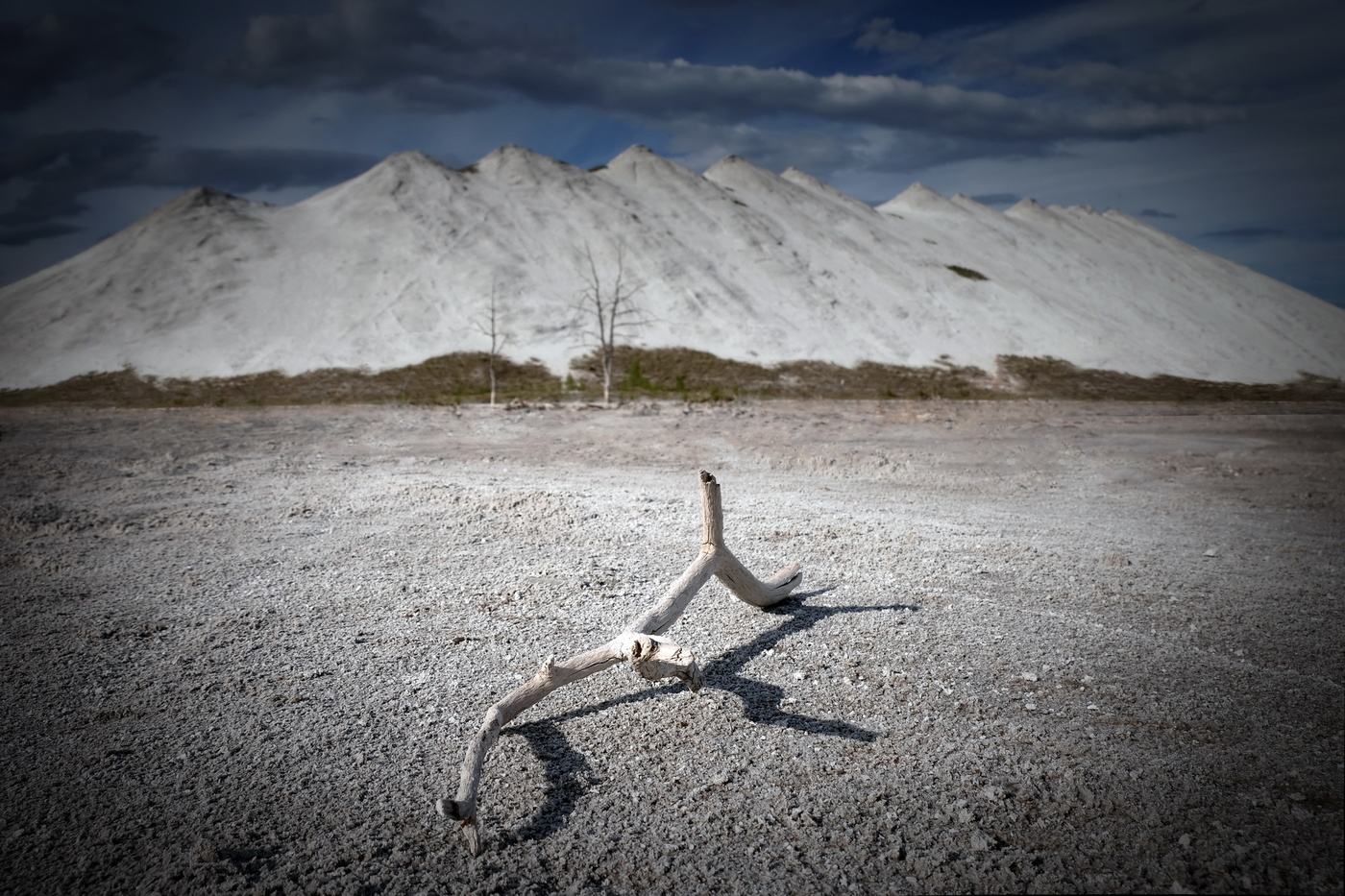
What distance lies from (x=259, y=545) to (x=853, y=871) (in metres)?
8.33

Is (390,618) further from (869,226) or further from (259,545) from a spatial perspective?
(869,226)

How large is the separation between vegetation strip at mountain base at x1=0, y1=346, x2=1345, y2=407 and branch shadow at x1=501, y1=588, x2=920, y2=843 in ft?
95.3

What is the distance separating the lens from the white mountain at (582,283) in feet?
173

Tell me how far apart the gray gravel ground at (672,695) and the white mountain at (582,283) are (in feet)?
147

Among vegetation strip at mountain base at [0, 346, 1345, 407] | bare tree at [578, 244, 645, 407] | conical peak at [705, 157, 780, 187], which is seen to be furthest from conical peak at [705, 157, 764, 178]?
vegetation strip at mountain base at [0, 346, 1345, 407]

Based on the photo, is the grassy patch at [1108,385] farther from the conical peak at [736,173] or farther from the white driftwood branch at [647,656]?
the white driftwood branch at [647,656]

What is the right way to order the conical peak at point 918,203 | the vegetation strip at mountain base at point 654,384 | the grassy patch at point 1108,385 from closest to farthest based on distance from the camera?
the vegetation strip at mountain base at point 654,384 < the grassy patch at point 1108,385 < the conical peak at point 918,203

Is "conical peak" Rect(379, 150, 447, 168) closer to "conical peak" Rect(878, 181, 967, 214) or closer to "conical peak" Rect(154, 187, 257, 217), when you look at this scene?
"conical peak" Rect(154, 187, 257, 217)

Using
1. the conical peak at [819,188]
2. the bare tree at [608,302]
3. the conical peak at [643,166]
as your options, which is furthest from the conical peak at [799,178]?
the bare tree at [608,302]

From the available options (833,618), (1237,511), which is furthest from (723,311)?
(833,618)

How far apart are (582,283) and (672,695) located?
6099cm

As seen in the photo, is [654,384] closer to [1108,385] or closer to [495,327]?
[495,327]

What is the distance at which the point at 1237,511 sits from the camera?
11.2m

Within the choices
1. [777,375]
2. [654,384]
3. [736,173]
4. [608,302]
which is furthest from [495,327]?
[736,173]
